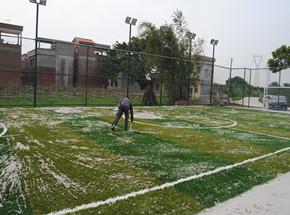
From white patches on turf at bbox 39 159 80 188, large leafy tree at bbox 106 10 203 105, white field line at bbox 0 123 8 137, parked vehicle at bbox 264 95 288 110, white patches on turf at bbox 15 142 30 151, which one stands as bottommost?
white patches on turf at bbox 39 159 80 188

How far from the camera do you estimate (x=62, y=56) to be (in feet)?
57.9

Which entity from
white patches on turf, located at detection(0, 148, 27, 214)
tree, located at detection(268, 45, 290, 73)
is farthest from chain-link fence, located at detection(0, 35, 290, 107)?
white patches on turf, located at detection(0, 148, 27, 214)

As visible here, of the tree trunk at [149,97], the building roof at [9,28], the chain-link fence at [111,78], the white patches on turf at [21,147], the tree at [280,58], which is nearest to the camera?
the white patches on turf at [21,147]

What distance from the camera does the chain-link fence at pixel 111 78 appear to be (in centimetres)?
Result: 1381

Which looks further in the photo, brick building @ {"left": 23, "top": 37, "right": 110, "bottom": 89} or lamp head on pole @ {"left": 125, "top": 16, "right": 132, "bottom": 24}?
lamp head on pole @ {"left": 125, "top": 16, "right": 132, "bottom": 24}

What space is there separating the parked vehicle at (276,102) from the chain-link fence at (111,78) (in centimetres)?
117

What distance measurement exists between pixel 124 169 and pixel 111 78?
44.8 feet

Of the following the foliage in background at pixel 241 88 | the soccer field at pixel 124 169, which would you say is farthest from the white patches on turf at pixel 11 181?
the foliage in background at pixel 241 88

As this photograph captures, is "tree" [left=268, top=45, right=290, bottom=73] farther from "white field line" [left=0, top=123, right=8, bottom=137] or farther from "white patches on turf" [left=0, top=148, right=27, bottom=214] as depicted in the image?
"white patches on turf" [left=0, top=148, right=27, bottom=214]

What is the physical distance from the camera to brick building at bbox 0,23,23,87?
44.7 feet

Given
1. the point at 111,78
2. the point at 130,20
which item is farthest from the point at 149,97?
the point at 130,20

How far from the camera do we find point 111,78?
17.4 metres

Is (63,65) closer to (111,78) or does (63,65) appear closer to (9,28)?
(111,78)

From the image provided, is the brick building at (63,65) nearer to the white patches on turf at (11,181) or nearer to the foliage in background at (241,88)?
the white patches on turf at (11,181)
